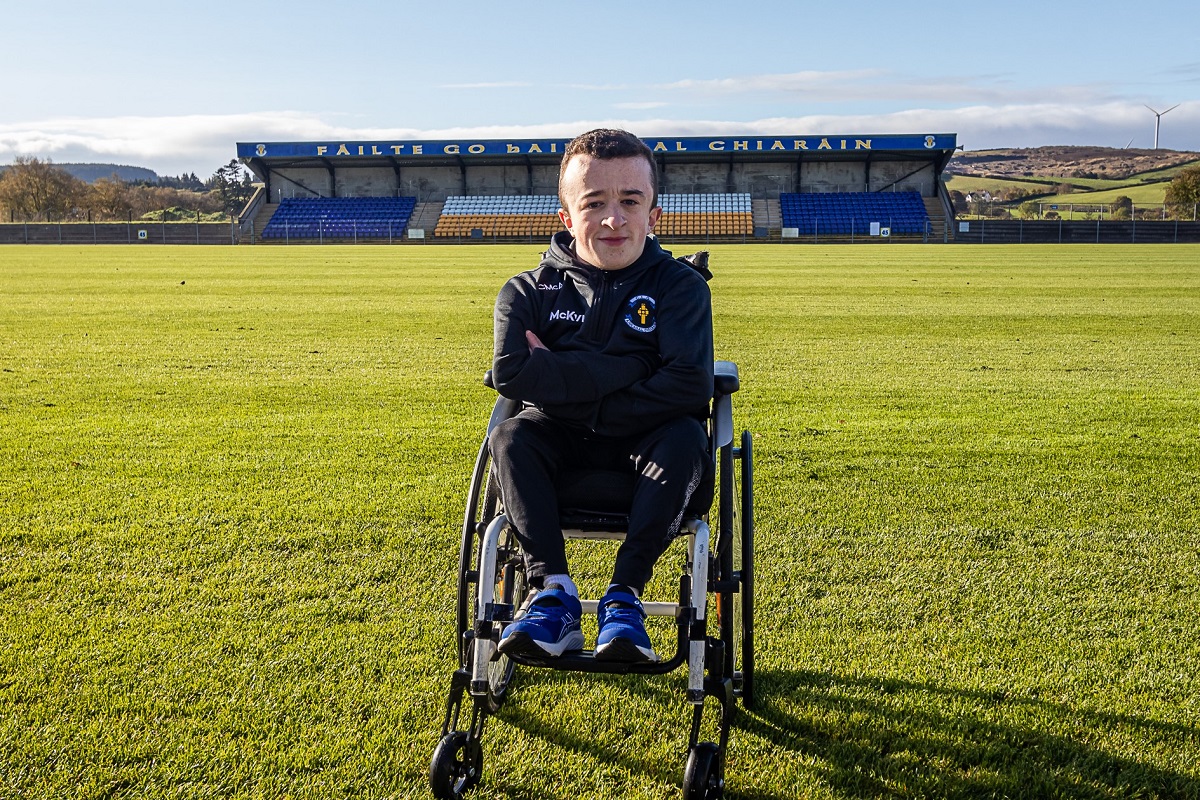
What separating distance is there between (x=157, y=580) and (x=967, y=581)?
3.26 metres

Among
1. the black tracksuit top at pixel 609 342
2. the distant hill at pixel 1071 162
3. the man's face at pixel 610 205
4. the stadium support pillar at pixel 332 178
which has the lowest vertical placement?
the black tracksuit top at pixel 609 342

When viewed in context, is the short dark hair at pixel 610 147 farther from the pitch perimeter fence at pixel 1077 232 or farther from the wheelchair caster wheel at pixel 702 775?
the pitch perimeter fence at pixel 1077 232

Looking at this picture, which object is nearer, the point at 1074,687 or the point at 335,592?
the point at 1074,687

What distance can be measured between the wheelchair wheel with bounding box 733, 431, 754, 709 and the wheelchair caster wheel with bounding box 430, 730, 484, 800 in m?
0.84

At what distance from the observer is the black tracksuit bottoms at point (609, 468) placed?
2.86m

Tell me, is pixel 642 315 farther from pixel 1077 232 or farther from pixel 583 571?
pixel 1077 232

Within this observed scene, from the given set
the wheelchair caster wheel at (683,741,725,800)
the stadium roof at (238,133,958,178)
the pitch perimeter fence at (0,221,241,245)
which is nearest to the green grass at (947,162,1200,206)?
the stadium roof at (238,133,958,178)

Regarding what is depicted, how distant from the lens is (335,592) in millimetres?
4105

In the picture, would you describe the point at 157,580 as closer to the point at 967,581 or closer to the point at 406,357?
the point at 967,581

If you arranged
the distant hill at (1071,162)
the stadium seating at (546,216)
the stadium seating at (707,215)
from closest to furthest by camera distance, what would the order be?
the stadium seating at (707,215), the stadium seating at (546,216), the distant hill at (1071,162)

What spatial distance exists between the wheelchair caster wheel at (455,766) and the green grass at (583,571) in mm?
93

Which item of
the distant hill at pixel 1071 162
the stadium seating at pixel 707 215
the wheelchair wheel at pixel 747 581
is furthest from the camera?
the distant hill at pixel 1071 162

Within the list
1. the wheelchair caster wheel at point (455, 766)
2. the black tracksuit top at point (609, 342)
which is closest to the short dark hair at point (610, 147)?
the black tracksuit top at point (609, 342)

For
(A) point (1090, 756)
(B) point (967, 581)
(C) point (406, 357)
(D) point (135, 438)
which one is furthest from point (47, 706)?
(C) point (406, 357)
